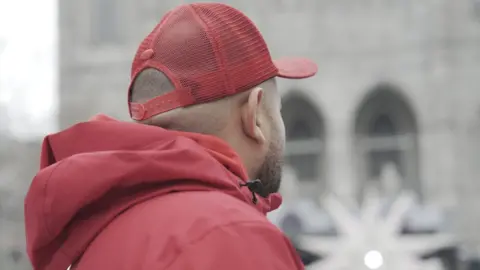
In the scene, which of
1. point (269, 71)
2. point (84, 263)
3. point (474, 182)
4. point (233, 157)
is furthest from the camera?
point (474, 182)

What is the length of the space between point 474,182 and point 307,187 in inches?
138

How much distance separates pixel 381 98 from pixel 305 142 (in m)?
1.89

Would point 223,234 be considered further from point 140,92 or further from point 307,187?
point 307,187

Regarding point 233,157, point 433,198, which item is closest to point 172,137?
point 233,157

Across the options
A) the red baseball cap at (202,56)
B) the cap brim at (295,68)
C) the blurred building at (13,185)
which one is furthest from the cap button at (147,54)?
the blurred building at (13,185)

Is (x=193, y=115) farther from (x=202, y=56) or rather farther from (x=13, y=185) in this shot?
(x=13, y=185)

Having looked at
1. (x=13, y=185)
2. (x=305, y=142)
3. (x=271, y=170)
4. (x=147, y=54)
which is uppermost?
(x=147, y=54)

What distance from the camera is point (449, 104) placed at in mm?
19297

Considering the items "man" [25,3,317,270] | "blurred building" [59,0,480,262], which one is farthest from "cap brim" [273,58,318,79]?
"blurred building" [59,0,480,262]

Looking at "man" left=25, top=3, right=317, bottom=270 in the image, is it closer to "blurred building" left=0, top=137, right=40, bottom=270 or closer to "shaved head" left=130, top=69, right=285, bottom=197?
"shaved head" left=130, top=69, right=285, bottom=197

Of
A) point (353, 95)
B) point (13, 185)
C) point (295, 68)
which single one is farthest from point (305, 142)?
point (295, 68)

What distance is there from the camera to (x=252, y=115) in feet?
5.20

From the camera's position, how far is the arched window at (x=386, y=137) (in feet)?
64.4

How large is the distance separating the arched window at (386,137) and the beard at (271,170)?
17971 millimetres
